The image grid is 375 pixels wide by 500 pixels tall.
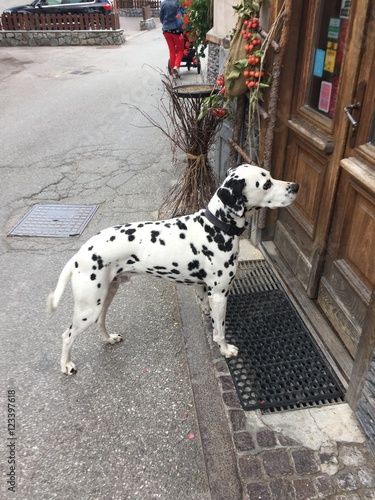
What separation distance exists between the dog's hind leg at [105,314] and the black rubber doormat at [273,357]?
857mm

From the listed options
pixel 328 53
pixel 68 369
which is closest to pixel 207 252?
pixel 68 369

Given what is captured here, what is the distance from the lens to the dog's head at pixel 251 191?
2533 mm

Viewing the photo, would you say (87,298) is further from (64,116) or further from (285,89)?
(64,116)

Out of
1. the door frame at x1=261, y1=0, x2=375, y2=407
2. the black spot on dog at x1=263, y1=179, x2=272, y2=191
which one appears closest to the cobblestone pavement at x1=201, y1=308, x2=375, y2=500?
the door frame at x1=261, y1=0, x2=375, y2=407

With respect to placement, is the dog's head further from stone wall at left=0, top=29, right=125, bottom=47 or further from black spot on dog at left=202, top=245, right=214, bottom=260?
stone wall at left=0, top=29, right=125, bottom=47

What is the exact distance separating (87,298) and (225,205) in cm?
102

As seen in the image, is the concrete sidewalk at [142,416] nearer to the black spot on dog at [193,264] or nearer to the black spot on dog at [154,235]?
the black spot on dog at [193,264]

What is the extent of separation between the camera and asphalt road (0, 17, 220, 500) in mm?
2332

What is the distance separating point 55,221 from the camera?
16.2 ft

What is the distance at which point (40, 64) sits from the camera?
14148mm

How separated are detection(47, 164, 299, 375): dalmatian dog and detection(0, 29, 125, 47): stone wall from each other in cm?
1772

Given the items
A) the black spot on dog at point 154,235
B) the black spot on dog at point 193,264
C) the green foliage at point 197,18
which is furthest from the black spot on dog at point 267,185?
the green foliage at point 197,18

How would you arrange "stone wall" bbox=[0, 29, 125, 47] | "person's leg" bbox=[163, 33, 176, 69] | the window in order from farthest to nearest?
"stone wall" bbox=[0, 29, 125, 47] → "person's leg" bbox=[163, 33, 176, 69] → the window

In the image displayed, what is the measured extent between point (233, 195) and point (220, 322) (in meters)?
0.90
